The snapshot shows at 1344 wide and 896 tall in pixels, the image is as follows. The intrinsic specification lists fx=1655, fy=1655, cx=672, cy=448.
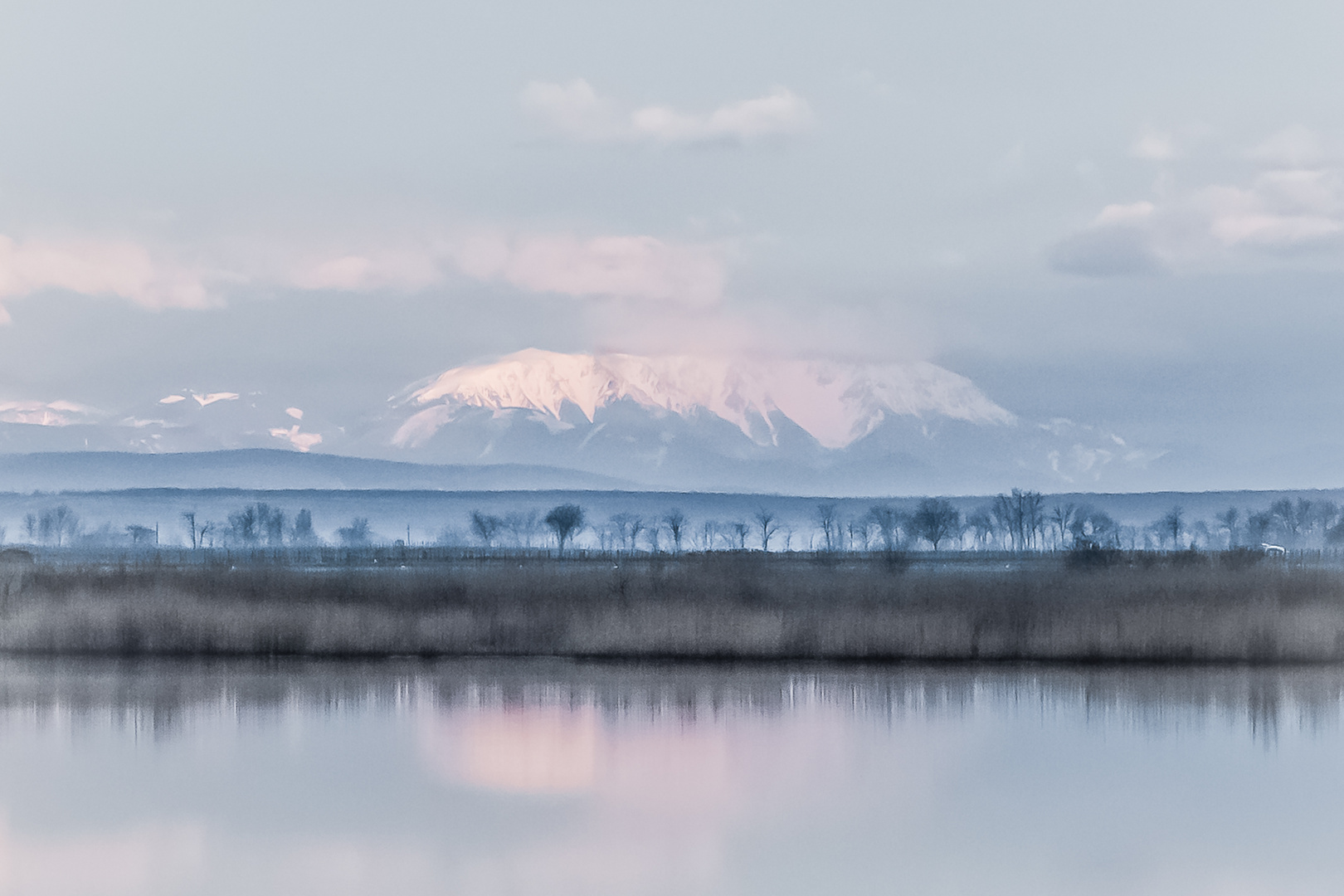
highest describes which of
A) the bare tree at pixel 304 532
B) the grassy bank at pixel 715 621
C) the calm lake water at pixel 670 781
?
the bare tree at pixel 304 532

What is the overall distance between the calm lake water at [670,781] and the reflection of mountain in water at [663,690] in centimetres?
11

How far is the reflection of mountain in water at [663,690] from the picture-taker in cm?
2564

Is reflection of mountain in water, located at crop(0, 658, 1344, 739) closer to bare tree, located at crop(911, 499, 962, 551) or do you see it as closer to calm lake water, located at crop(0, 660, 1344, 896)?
calm lake water, located at crop(0, 660, 1344, 896)

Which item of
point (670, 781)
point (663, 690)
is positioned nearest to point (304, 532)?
point (663, 690)

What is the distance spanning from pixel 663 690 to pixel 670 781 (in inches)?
299

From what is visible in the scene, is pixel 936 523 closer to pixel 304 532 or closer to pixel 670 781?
pixel 304 532

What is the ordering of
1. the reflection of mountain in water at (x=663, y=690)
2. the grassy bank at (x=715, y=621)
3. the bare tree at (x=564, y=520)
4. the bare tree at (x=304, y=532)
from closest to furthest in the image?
1. the reflection of mountain in water at (x=663, y=690)
2. the grassy bank at (x=715, y=621)
3. the bare tree at (x=564, y=520)
4. the bare tree at (x=304, y=532)

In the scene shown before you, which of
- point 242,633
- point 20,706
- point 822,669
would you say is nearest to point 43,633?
point 242,633

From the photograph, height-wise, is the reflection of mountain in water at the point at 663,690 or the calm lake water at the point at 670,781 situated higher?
the reflection of mountain in water at the point at 663,690

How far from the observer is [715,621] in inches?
1291

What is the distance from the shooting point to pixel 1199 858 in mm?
16578

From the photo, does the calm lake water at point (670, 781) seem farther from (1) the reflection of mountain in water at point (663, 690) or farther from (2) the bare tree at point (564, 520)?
(2) the bare tree at point (564, 520)

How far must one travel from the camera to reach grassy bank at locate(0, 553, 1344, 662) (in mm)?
32062

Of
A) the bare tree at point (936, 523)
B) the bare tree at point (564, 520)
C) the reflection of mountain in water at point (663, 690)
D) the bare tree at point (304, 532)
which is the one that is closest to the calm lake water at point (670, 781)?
the reflection of mountain in water at point (663, 690)
